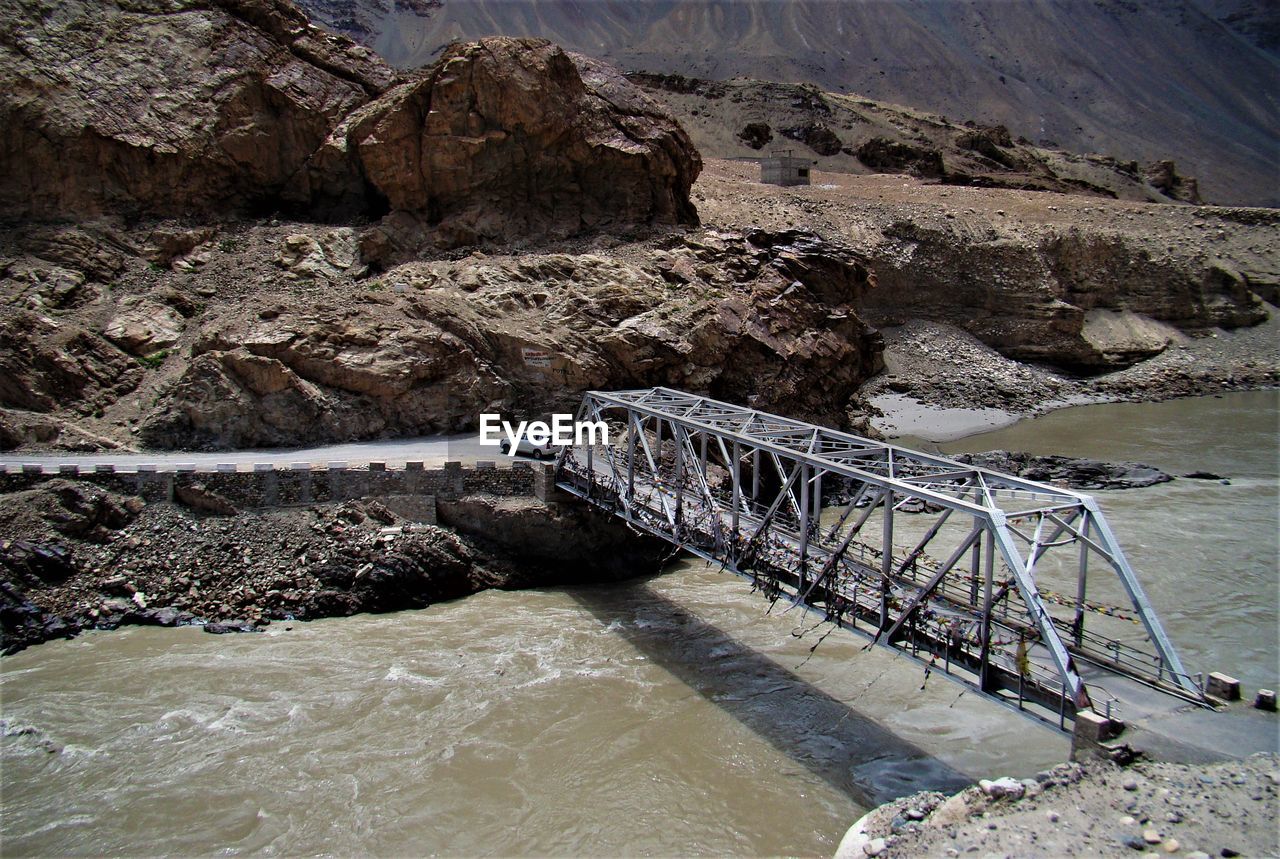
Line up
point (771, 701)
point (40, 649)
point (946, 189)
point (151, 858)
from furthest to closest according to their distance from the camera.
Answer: point (946, 189) < point (40, 649) < point (771, 701) < point (151, 858)

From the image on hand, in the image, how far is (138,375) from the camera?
2416 cm

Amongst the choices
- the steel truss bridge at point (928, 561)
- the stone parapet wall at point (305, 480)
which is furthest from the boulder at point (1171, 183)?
the stone parapet wall at point (305, 480)

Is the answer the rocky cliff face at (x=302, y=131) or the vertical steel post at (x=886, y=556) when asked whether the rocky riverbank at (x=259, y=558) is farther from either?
the rocky cliff face at (x=302, y=131)

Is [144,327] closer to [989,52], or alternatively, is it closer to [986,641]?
[986,641]

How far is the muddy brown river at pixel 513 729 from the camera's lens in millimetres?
10938

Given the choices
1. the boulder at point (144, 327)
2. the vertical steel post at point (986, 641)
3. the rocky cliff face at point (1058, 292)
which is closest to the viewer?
the vertical steel post at point (986, 641)

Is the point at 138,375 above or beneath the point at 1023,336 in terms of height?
beneath

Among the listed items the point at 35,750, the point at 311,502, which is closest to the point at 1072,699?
the point at 35,750

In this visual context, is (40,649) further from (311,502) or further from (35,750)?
(311,502)

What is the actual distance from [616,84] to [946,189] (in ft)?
97.4

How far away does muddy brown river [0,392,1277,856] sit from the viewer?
1094cm

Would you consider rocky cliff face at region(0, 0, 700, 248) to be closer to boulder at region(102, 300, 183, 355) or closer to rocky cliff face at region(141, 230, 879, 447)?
rocky cliff face at region(141, 230, 879, 447)

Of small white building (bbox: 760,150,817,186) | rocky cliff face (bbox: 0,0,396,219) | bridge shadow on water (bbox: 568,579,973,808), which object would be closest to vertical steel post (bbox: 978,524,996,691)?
bridge shadow on water (bbox: 568,579,973,808)

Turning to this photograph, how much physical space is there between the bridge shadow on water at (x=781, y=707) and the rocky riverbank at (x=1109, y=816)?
6.45ft
